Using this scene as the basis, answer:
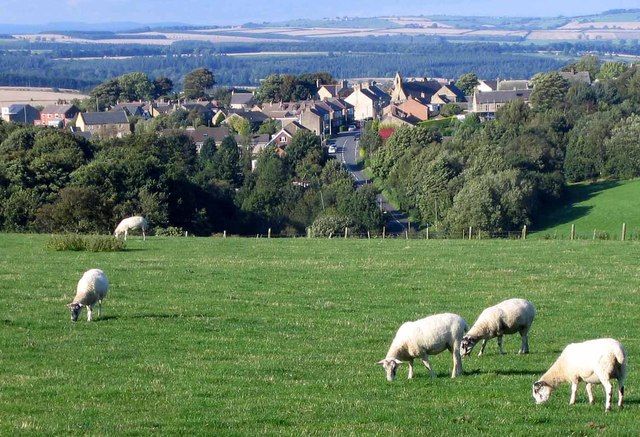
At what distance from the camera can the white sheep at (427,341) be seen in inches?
604

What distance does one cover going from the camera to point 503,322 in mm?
17344

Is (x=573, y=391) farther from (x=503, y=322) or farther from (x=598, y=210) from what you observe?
(x=598, y=210)

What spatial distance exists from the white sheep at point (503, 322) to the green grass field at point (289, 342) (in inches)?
14.8

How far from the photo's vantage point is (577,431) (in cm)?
1219

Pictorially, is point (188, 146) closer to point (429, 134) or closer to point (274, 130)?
point (429, 134)

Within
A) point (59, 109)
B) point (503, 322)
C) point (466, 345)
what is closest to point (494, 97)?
point (59, 109)

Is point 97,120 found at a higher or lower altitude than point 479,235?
lower

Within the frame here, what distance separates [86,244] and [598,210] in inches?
2307

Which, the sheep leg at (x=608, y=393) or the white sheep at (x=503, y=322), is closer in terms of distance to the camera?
the sheep leg at (x=608, y=393)

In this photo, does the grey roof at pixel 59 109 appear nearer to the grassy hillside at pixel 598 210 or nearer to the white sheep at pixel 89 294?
the grassy hillside at pixel 598 210

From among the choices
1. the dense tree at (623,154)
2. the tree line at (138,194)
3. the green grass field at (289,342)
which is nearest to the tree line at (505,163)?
the dense tree at (623,154)

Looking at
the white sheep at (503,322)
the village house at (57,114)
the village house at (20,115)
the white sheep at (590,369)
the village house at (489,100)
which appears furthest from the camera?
the village house at (20,115)

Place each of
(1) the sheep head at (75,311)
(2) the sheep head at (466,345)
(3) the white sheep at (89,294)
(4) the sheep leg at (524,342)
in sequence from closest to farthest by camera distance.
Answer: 1. (2) the sheep head at (466,345)
2. (4) the sheep leg at (524,342)
3. (1) the sheep head at (75,311)
4. (3) the white sheep at (89,294)

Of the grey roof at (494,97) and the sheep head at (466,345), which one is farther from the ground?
the sheep head at (466,345)
